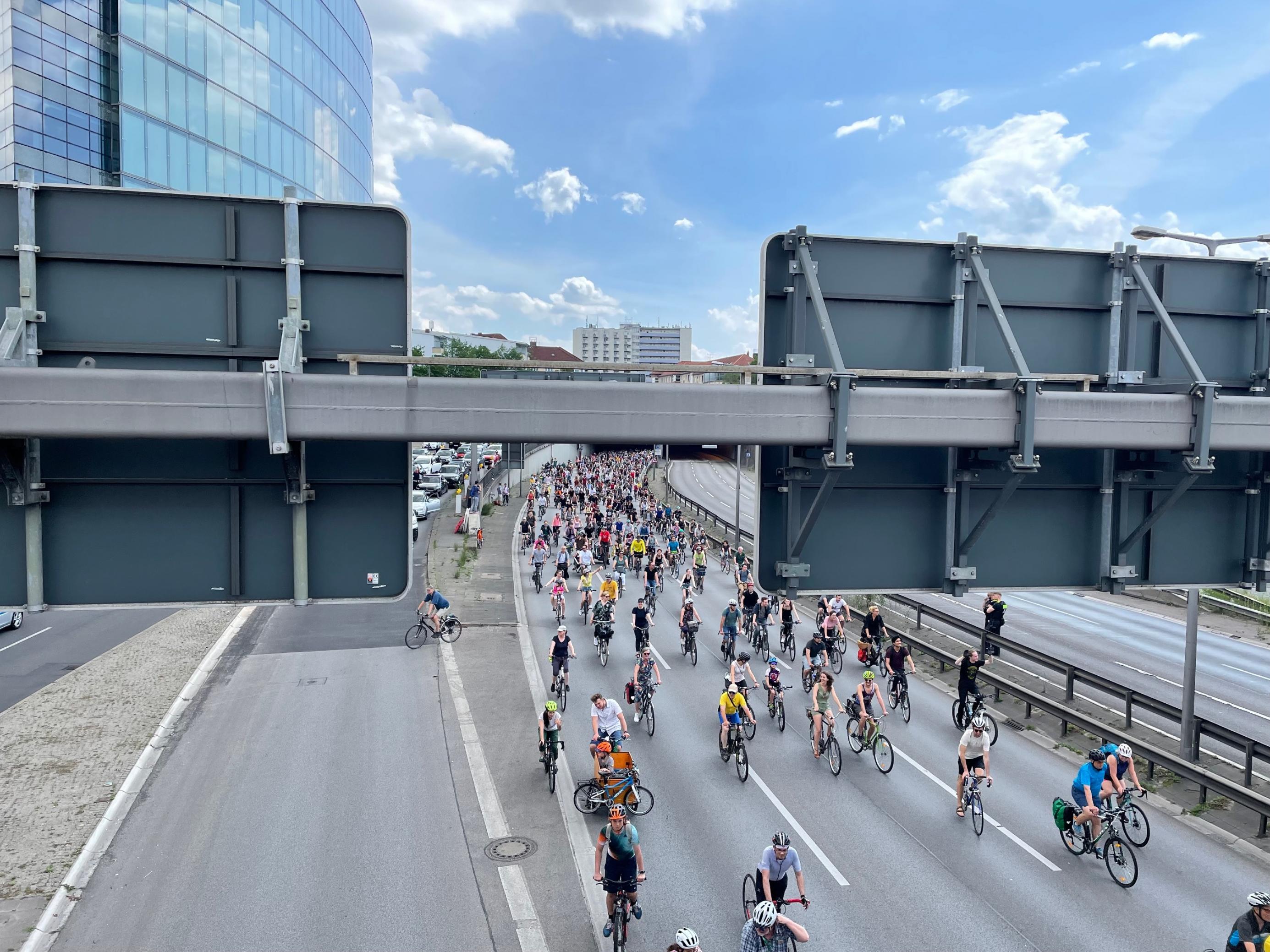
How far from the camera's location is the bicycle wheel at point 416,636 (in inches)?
858

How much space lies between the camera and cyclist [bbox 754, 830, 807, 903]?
903cm

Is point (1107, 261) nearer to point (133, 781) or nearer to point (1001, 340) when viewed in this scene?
point (1001, 340)

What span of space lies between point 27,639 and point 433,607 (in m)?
11.7

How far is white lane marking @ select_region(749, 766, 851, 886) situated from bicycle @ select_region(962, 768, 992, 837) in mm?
2319

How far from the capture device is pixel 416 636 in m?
22.0

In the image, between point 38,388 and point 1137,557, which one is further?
point 1137,557

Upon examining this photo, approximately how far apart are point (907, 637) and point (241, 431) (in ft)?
61.2

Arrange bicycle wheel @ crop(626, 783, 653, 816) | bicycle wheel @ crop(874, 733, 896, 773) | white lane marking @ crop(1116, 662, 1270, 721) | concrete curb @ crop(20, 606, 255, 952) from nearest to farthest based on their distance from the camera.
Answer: concrete curb @ crop(20, 606, 255, 952) → bicycle wheel @ crop(626, 783, 653, 816) → bicycle wheel @ crop(874, 733, 896, 773) → white lane marking @ crop(1116, 662, 1270, 721)

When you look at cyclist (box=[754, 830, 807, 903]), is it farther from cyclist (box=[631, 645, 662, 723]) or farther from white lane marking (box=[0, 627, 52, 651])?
white lane marking (box=[0, 627, 52, 651])

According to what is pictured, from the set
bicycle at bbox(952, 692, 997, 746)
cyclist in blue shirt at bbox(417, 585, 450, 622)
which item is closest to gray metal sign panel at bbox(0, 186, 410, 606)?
bicycle at bbox(952, 692, 997, 746)

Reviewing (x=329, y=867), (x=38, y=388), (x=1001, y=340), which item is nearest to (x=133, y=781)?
(x=329, y=867)

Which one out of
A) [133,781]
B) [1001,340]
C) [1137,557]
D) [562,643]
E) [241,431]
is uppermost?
[1001,340]

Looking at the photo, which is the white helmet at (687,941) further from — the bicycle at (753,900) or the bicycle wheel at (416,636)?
the bicycle wheel at (416,636)

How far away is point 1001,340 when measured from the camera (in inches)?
274
